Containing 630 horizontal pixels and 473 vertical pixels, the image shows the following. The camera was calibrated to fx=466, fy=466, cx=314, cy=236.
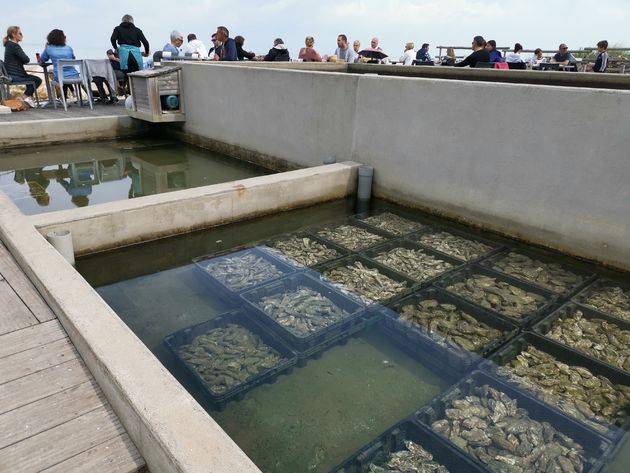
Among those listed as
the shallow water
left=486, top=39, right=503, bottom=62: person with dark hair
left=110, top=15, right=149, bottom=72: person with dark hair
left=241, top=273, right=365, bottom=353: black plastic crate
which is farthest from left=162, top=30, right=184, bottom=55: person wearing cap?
left=241, top=273, right=365, bottom=353: black plastic crate

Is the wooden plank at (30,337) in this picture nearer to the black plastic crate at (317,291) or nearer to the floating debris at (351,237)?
the black plastic crate at (317,291)

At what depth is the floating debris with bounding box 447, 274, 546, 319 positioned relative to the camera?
3.36 metres

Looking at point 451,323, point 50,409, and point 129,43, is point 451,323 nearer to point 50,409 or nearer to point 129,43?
point 50,409

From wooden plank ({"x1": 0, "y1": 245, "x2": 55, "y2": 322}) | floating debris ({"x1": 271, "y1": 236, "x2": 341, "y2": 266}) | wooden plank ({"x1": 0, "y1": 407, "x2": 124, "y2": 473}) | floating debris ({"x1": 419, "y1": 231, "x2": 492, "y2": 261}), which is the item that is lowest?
floating debris ({"x1": 271, "y1": 236, "x2": 341, "y2": 266})

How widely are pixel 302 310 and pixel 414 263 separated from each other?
1242mm

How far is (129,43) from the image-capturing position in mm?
9102

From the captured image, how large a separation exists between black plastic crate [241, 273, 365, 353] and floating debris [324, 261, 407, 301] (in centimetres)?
18

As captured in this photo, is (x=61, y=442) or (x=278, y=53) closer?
(x=61, y=442)

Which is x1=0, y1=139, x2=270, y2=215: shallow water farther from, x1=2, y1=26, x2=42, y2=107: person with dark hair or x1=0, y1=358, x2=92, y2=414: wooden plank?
x1=0, y1=358, x2=92, y2=414: wooden plank

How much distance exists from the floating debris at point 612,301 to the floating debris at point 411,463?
1.98 metres

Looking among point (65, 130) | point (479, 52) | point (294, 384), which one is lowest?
point (294, 384)

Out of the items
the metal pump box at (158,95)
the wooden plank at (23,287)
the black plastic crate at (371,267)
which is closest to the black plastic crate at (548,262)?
the black plastic crate at (371,267)

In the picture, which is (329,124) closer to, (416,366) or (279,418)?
(416,366)

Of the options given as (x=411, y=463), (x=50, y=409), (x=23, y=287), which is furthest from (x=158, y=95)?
(x=411, y=463)
